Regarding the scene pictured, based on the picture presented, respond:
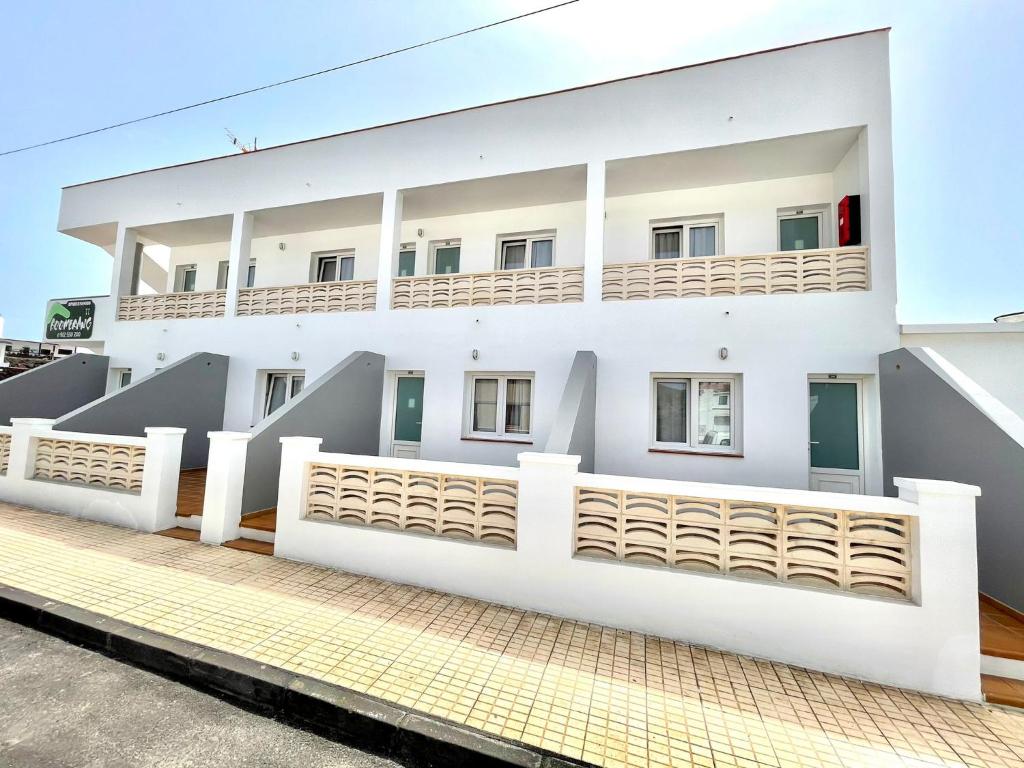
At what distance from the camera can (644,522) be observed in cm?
398

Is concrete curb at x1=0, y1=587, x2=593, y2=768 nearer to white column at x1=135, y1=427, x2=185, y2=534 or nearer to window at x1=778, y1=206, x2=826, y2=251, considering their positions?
white column at x1=135, y1=427, x2=185, y2=534

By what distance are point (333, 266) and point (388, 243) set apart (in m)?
3.01

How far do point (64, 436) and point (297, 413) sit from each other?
11.7ft

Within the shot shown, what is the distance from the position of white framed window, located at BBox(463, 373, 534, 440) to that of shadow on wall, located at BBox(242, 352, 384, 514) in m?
1.93

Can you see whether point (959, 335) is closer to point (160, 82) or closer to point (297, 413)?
point (297, 413)

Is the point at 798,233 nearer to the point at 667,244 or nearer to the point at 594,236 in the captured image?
the point at 667,244

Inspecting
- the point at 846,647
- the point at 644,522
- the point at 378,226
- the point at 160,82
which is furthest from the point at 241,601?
the point at 160,82

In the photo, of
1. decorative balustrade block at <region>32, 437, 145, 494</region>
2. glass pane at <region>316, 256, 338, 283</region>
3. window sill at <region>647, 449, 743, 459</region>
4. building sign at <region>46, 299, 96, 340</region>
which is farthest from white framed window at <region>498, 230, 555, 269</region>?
building sign at <region>46, 299, 96, 340</region>

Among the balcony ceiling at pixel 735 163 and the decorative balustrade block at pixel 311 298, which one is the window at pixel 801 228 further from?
the decorative balustrade block at pixel 311 298

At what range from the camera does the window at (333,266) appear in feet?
35.2

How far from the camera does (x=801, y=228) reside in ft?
25.3

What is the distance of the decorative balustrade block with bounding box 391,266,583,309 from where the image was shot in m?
7.75

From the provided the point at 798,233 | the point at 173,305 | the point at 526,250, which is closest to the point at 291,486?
the point at 526,250

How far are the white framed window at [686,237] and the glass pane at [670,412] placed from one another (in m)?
2.64
